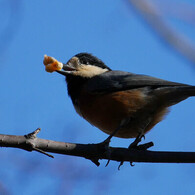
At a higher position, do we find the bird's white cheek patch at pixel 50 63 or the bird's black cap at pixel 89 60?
the bird's black cap at pixel 89 60

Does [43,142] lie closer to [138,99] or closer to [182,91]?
[138,99]

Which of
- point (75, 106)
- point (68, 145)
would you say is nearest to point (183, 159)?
point (68, 145)

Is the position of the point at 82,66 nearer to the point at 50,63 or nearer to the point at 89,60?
the point at 89,60

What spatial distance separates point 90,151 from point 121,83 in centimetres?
154

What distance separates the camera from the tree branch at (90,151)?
2.76 m

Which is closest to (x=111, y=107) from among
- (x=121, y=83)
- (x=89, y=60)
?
(x=121, y=83)

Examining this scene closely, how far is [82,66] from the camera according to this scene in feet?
15.8

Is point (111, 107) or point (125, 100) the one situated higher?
point (125, 100)

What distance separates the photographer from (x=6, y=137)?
8.96 feet

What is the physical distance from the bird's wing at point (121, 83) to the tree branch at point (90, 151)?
1.19 meters

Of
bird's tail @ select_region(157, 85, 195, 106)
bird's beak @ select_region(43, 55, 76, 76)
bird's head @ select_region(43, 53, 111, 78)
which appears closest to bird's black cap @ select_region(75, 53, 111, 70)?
bird's head @ select_region(43, 53, 111, 78)

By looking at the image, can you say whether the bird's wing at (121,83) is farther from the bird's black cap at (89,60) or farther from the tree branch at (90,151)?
the tree branch at (90,151)

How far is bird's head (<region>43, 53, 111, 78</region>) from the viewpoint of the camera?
455cm

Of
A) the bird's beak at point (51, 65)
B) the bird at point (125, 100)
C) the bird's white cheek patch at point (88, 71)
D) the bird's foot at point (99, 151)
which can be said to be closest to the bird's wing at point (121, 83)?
the bird at point (125, 100)
